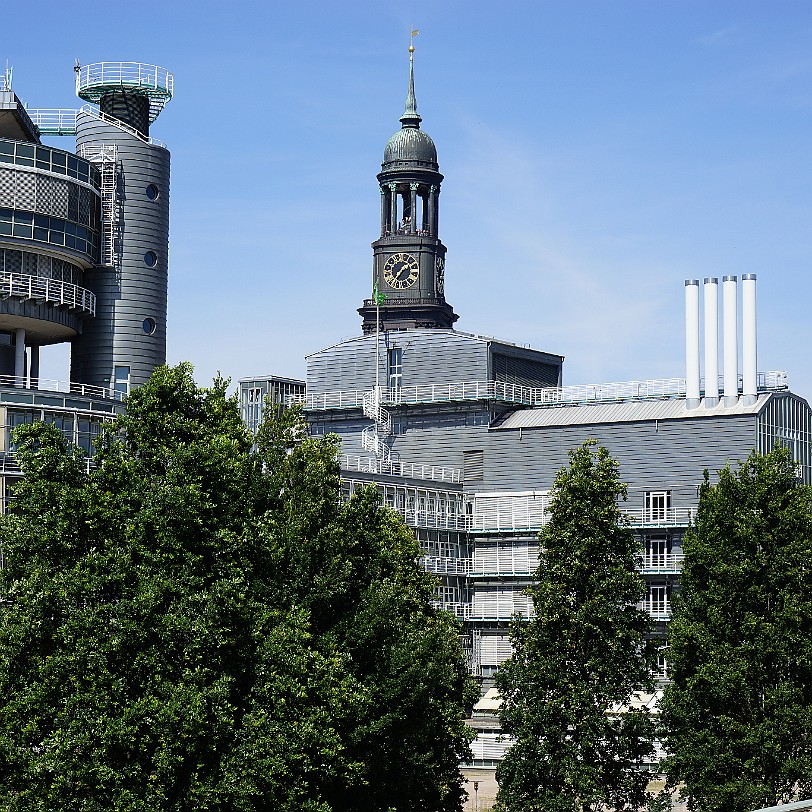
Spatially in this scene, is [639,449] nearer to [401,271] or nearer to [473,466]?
[473,466]

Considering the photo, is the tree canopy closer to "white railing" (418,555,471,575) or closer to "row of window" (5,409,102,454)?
"row of window" (5,409,102,454)

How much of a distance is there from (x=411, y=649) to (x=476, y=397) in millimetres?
52974

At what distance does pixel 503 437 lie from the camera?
97.6 metres

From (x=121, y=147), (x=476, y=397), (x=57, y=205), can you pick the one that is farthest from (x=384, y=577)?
(x=476, y=397)

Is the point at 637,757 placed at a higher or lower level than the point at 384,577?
lower

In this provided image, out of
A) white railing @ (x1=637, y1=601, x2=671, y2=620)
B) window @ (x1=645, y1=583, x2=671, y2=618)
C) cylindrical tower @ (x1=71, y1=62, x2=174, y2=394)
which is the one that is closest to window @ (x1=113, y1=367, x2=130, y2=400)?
cylindrical tower @ (x1=71, y1=62, x2=174, y2=394)

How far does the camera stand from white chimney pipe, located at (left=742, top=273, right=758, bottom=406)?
90.0 metres

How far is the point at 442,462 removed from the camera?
100m

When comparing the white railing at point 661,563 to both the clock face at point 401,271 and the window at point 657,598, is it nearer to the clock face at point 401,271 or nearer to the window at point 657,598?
the window at point 657,598

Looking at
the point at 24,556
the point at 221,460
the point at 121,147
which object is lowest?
the point at 24,556

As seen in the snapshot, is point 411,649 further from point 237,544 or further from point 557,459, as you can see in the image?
point 557,459

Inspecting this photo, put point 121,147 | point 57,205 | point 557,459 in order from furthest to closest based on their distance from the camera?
1. point 557,459
2. point 121,147
3. point 57,205

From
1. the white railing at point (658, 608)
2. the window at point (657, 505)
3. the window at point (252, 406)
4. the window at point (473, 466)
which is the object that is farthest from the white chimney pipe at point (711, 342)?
the window at point (252, 406)

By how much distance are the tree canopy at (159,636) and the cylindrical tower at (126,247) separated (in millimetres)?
41166
